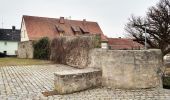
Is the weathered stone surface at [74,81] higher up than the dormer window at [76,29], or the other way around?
the dormer window at [76,29]

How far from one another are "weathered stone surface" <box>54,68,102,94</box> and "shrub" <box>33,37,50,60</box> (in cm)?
1807

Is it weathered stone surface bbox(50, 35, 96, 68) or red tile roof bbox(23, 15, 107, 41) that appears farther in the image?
red tile roof bbox(23, 15, 107, 41)

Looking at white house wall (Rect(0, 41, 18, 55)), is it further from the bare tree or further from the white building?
the bare tree

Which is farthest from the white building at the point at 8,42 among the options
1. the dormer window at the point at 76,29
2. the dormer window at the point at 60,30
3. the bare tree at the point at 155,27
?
the bare tree at the point at 155,27

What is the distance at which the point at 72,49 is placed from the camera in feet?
70.9

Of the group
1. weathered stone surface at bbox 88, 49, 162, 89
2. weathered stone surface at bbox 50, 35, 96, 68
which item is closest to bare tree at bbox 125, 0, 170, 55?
weathered stone surface at bbox 50, 35, 96, 68

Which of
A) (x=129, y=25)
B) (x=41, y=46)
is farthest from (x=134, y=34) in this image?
(x=41, y=46)

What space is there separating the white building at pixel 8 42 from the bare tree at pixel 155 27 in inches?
1135

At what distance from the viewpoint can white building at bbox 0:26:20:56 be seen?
54.8 m

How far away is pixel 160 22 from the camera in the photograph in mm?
32406

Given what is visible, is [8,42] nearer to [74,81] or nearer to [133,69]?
[74,81]

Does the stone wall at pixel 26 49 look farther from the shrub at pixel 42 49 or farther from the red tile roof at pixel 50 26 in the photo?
the red tile roof at pixel 50 26

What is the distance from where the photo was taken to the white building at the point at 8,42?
54.8 meters

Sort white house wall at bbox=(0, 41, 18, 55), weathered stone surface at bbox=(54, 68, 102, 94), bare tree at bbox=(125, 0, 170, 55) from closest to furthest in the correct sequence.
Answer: weathered stone surface at bbox=(54, 68, 102, 94), bare tree at bbox=(125, 0, 170, 55), white house wall at bbox=(0, 41, 18, 55)
